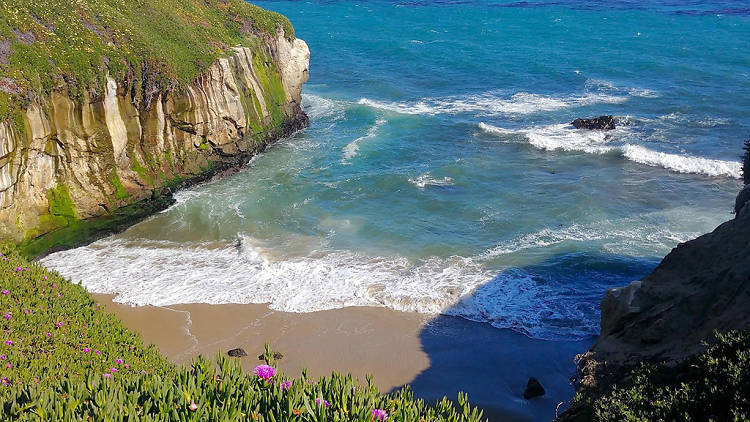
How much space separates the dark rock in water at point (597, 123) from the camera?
39.8 metres

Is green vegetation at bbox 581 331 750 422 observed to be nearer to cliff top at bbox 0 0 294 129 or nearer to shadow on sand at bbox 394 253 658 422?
shadow on sand at bbox 394 253 658 422

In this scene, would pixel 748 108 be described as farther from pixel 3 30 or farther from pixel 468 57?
pixel 3 30

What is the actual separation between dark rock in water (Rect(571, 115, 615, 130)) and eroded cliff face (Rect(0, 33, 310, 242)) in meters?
17.6

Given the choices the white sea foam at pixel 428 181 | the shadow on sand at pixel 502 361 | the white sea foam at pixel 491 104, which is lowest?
the shadow on sand at pixel 502 361

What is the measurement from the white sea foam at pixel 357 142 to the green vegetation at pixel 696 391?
25565 millimetres

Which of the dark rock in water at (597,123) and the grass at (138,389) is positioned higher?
the grass at (138,389)

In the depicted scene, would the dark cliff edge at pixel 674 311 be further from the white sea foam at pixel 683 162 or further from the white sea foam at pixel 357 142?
the white sea foam at pixel 357 142

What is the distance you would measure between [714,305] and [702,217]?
605 inches

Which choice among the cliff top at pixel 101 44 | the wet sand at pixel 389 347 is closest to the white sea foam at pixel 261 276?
the wet sand at pixel 389 347

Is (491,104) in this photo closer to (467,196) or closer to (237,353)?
(467,196)

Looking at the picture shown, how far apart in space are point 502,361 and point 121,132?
61.7 ft

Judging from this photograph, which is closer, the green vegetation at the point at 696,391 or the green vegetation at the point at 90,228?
the green vegetation at the point at 696,391

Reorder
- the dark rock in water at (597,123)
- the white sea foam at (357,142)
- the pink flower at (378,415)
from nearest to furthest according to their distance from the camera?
the pink flower at (378,415) < the white sea foam at (357,142) < the dark rock in water at (597,123)

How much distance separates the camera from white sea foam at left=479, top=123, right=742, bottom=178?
109 ft
